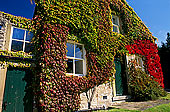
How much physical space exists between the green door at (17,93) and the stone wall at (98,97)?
2.38 m

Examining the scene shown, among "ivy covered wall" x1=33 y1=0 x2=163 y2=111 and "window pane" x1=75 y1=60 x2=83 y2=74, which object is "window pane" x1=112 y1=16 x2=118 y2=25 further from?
"window pane" x1=75 y1=60 x2=83 y2=74

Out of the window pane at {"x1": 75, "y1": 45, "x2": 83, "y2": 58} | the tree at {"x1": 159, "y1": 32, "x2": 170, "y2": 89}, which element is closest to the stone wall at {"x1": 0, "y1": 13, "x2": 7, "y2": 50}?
the window pane at {"x1": 75, "y1": 45, "x2": 83, "y2": 58}

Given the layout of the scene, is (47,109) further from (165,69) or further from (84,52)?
(165,69)

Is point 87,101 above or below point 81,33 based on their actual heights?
below

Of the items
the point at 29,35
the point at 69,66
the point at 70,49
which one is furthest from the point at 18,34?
the point at 69,66

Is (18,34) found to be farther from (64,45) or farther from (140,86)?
(140,86)

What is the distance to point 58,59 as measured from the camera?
193 inches

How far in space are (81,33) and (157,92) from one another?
6607mm

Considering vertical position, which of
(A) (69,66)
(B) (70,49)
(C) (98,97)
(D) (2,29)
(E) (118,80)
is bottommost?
(C) (98,97)

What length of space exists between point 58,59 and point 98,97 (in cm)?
289

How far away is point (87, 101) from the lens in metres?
5.41

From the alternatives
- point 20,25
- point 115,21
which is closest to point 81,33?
point 20,25

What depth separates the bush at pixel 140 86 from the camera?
23.2 ft

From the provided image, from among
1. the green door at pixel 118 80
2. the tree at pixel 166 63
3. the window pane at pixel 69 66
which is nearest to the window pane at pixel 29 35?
the window pane at pixel 69 66
